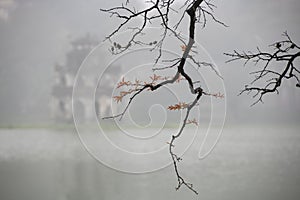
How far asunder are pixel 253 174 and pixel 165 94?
4.72 ft

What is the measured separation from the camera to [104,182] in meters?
4.45

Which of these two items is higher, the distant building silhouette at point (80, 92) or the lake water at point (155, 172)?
the distant building silhouette at point (80, 92)

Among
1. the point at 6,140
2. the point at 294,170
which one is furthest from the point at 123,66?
the point at 294,170

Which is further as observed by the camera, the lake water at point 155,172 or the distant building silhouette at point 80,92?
the distant building silhouette at point 80,92

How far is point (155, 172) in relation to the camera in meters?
4.71

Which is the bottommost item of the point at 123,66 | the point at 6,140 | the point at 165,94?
the point at 6,140

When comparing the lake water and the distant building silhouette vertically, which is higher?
the distant building silhouette

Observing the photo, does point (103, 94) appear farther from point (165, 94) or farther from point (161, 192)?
point (161, 192)

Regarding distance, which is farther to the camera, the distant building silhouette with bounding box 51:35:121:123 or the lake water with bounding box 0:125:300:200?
the distant building silhouette with bounding box 51:35:121:123

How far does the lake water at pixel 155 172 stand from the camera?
13.7 feet

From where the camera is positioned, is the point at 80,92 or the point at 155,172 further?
the point at 80,92

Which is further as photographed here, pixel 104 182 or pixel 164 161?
pixel 164 161

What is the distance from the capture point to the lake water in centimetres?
416

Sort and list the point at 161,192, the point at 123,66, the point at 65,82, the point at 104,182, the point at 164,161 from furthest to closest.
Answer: the point at 65,82 < the point at 123,66 < the point at 164,161 < the point at 104,182 < the point at 161,192
